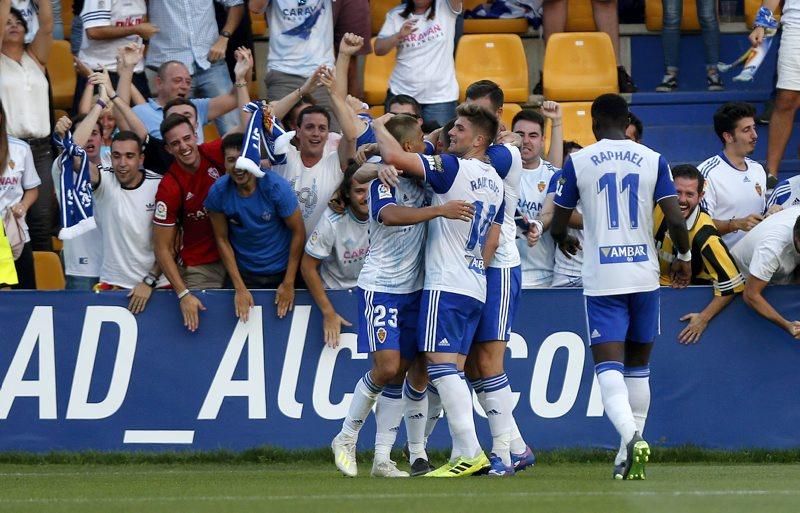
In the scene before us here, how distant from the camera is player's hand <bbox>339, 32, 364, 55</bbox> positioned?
1210 centimetres

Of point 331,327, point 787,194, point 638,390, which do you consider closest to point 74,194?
point 331,327

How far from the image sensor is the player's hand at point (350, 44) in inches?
476

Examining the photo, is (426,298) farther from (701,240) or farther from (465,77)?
(465,77)

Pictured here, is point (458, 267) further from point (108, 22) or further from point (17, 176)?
point (108, 22)

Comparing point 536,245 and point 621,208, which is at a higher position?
point 621,208

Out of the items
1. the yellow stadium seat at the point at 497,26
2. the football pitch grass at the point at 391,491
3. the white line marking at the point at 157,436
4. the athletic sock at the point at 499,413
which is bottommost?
the white line marking at the point at 157,436

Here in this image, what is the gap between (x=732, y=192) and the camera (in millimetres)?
11977

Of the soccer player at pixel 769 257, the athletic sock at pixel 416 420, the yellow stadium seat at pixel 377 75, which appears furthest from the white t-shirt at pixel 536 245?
the yellow stadium seat at pixel 377 75

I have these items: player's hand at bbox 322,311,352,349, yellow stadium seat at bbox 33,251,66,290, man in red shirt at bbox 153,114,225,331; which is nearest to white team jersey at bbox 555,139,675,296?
player's hand at bbox 322,311,352,349

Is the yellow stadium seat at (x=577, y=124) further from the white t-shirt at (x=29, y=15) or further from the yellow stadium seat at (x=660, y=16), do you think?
the white t-shirt at (x=29, y=15)

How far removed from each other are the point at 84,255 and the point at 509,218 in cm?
387

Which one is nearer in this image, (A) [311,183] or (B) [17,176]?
(A) [311,183]

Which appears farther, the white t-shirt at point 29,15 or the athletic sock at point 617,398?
the white t-shirt at point 29,15

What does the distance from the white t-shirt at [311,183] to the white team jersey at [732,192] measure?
3.03m
